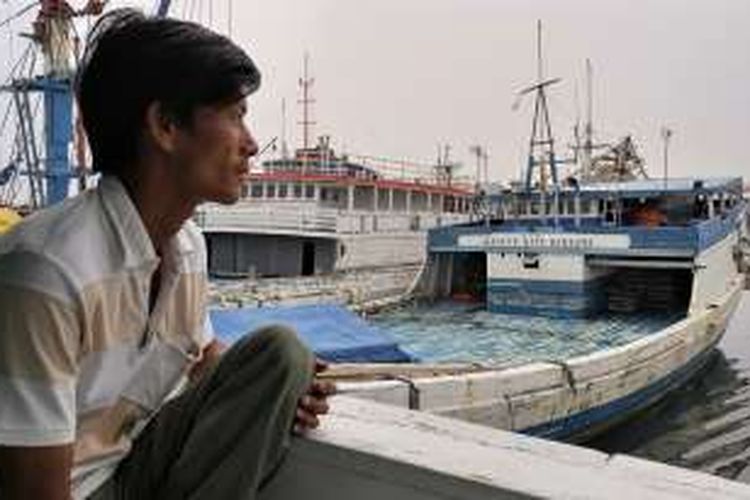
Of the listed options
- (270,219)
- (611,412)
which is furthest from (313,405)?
(270,219)

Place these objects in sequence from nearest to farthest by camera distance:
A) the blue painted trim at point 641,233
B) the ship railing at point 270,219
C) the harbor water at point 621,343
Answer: the harbor water at point 621,343 < the blue painted trim at point 641,233 < the ship railing at point 270,219

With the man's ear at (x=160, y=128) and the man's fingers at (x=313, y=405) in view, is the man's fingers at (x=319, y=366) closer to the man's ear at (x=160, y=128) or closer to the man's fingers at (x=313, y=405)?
the man's fingers at (x=313, y=405)

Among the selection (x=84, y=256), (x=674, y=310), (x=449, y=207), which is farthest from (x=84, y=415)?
(x=449, y=207)

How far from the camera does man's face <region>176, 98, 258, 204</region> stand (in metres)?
1.65

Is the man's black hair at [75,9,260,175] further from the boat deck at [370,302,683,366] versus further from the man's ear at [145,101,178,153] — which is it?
the boat deck at [370,302,683,366]

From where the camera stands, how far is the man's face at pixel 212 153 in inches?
65.0

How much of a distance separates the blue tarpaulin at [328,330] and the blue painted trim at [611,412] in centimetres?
183

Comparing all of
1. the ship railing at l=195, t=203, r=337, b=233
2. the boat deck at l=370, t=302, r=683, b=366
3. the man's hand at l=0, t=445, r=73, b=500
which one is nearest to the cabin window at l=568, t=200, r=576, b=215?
the boat deck at l=370, t=302, r=683, b=366

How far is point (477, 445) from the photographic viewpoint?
1.92 m

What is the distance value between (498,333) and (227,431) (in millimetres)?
13898

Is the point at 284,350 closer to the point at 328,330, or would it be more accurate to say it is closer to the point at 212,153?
the point at 212,153

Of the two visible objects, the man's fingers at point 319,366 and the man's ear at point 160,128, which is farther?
the man's fingers at point 319,366

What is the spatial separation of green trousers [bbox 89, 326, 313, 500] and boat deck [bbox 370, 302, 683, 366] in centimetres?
1043

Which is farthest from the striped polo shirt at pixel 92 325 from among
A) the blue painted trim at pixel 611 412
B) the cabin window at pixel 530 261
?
the cabin window at pixel 530 261
